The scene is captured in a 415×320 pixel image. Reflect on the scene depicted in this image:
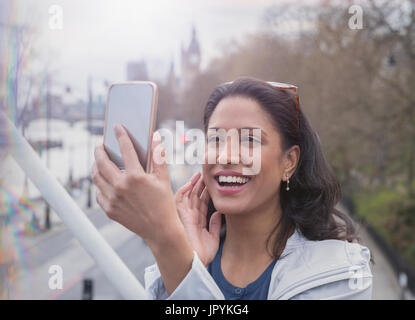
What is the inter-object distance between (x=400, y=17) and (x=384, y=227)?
663cm

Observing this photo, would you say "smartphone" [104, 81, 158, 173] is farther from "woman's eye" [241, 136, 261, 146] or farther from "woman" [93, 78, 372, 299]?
"woman's eye" [241, 136, 261, 146]

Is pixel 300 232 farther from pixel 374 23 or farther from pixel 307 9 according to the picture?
pixel 307 9

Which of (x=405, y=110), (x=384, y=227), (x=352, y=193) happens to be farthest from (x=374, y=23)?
(x=352, y=193)

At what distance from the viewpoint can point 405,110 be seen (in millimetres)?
9953

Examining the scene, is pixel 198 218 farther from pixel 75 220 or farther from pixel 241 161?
pixel 75 220

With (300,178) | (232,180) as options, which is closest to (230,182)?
(232,180)

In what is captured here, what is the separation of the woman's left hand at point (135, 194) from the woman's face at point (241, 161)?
32 centimetres

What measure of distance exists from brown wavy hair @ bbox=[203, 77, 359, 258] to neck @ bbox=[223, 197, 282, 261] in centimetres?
3

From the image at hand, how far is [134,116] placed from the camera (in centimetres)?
85

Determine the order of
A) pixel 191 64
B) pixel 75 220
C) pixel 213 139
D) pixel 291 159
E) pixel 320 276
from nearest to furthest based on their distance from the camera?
pixel 75 220, pixel 320 276, pixel 213 139, pixel 291 159, pixel 191 64

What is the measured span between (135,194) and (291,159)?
65 centimetres

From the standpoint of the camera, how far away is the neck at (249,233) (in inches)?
53.2

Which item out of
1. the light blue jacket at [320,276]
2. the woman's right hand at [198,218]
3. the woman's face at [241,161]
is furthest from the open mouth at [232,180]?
the light blue jacket at [320,276]

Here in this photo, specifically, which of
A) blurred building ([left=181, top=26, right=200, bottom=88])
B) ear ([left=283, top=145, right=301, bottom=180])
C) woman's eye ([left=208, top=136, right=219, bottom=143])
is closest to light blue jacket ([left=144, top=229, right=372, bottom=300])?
ear ([left=283, top=145, right=301, bottom=180])
